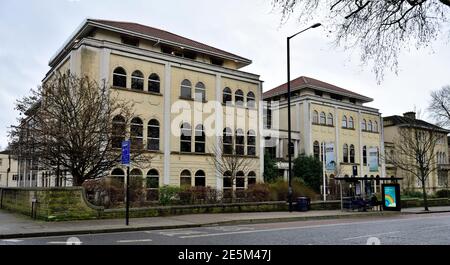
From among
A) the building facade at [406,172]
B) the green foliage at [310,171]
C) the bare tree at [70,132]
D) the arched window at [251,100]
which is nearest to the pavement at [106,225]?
the bare tree at [70,132]

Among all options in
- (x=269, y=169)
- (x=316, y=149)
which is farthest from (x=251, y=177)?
(x=316, y=149)

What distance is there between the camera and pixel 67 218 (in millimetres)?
18672

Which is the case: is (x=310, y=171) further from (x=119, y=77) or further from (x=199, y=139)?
(x=119, y=77)

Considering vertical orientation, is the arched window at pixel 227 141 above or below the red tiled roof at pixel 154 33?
below

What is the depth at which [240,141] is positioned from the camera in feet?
135

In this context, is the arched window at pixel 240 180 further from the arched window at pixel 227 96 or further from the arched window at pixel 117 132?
the arched window at pixel 117 132

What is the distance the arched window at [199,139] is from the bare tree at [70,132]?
1429 centimetres

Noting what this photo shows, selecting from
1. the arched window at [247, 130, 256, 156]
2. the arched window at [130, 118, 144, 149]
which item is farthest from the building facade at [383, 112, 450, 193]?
the arched window at [130, 118, 144, 149]

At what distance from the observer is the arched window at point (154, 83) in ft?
118

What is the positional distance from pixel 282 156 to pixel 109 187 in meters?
32.4

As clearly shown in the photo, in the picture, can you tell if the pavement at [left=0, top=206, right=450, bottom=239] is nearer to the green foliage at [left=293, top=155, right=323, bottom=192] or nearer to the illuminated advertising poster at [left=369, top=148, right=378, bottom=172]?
the illuminated advertising poster at [left=369, top=148, right=378, bottom=172]

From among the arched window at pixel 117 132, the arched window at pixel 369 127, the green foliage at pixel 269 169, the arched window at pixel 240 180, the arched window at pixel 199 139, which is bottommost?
the arched window at pixel 240 180

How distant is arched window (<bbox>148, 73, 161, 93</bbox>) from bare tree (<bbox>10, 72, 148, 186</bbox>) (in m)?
11.9

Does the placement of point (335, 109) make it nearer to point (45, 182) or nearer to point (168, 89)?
point (168, 89)
